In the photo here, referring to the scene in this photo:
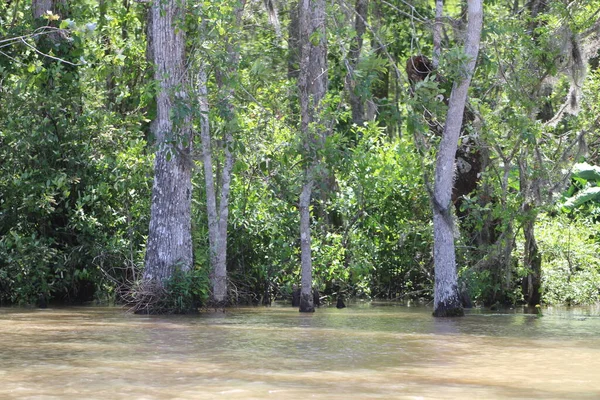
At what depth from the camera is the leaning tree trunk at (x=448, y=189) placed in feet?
50.1

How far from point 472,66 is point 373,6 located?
10.7 meters

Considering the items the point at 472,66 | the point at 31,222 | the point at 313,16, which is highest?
the point at 313,16

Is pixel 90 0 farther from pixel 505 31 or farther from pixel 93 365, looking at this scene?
pixel 93 365

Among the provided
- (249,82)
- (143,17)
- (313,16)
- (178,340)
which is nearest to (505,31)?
(313,16)

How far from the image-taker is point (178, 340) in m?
11.9

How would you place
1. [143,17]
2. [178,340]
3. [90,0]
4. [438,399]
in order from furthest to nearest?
1. [90,0]
2. [143,17]
3. [178,340]
4. [438,399]

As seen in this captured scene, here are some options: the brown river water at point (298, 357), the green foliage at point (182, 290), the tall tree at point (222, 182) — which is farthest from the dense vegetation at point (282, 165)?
the brown river water at point (298, 357)

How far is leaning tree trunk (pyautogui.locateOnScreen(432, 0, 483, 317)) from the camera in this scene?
1527cm

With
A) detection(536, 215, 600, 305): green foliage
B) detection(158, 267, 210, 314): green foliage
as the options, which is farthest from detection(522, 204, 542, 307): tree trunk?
detection(158, 267, 210, 314): green foliage

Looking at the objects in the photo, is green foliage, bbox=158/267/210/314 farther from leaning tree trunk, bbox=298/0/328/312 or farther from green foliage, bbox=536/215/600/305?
green foliage, bbox=536/215/600/305

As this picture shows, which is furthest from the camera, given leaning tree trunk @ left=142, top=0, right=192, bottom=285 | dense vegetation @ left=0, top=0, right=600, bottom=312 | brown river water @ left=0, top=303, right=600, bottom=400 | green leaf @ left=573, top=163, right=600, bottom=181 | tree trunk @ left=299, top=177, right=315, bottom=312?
green leaf @ left=573, top=163, right=600, bottom=181

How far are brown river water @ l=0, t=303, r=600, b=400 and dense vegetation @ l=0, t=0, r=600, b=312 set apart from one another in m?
2.57

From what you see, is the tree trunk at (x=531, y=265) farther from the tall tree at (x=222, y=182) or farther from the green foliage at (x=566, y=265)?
the tall tree at (x=222, y=182)

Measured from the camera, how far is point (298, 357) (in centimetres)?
1018
